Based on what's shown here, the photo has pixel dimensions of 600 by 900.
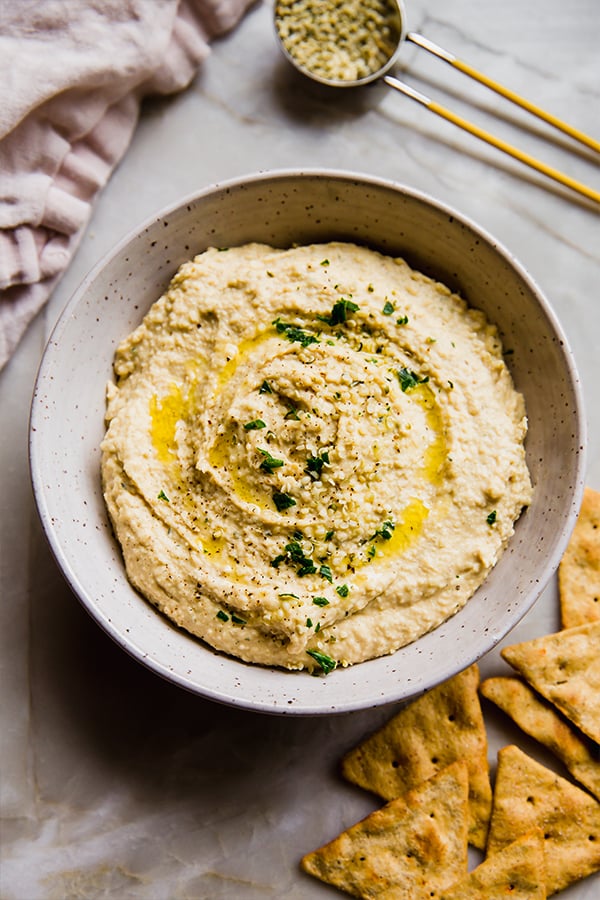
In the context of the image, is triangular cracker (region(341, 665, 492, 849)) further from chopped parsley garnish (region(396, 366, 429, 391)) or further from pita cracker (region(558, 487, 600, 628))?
chopped parsley garnish (region(396, 366, 429, 391))

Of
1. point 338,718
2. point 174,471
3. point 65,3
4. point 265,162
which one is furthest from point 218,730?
point 65,3

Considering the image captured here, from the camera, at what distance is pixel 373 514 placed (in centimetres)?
302

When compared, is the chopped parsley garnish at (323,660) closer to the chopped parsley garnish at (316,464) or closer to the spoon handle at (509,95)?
the chopped parsley garnish at (316,464)

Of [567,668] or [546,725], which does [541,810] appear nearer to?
[546,725]

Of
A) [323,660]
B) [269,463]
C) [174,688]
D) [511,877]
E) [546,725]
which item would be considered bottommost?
[174,688]

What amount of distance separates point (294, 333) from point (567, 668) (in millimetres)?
1697

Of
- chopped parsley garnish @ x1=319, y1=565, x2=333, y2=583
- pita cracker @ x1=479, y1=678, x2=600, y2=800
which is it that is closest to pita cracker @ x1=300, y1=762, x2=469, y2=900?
pita cracker @ x1=479, y1=678, x2=600, y2=800

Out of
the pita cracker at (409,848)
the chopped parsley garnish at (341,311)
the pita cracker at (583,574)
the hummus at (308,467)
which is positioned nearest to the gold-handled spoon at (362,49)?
the hummus at (308,467)

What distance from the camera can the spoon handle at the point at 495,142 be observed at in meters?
3.68

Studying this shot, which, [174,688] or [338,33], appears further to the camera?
[338,33]

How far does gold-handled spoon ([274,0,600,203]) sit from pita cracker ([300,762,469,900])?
2.49 meters

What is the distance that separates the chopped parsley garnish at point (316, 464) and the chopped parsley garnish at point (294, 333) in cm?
41

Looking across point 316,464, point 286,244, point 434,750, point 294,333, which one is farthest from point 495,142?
point 434,750

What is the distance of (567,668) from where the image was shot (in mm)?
3498
